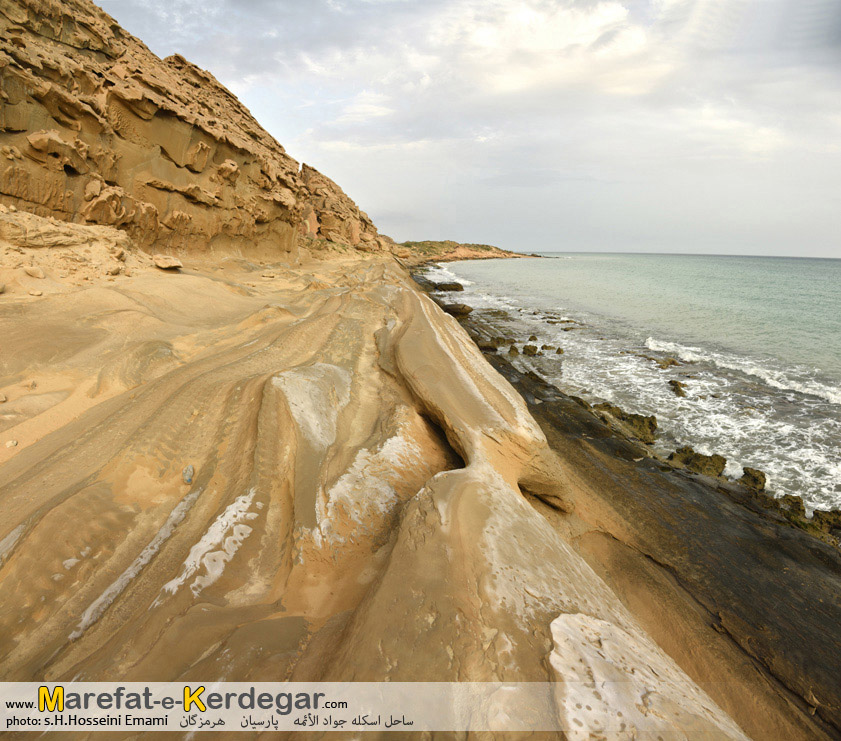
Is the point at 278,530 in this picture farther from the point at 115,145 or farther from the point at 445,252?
the point at 445,252

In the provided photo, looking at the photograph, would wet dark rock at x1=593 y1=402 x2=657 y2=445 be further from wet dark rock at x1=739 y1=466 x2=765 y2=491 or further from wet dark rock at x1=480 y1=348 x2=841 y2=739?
wet dark rock at x1=739 y1=466 x2=765 y2=491

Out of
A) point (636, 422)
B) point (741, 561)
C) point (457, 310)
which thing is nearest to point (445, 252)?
point (457, 310)

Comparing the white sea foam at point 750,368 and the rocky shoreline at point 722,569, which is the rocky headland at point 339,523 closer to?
the rocky shoreline at point 722,569

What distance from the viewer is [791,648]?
3.33 meters

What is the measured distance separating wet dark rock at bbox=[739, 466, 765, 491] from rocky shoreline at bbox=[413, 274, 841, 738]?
0.02 metres

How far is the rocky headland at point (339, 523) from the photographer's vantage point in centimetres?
184

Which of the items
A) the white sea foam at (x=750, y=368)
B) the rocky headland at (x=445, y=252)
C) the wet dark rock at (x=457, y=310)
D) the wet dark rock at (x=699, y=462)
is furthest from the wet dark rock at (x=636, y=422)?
the rocky headland at (x=445, y=252)

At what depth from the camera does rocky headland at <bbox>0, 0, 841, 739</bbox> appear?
1.84 metres

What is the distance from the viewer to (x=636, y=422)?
7441 mm

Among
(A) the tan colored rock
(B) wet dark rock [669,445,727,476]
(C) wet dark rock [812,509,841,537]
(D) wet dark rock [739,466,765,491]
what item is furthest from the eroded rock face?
(C) wet dark rock [812,509,841,537]

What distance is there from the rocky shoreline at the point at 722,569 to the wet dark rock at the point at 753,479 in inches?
0.6

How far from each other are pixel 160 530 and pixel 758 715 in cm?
473

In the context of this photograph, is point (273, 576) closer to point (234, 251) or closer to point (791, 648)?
point (791, 648)

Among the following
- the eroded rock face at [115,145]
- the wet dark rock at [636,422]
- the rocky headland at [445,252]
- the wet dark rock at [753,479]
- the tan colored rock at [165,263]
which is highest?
the rocky headland at [445,252]
